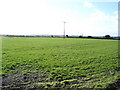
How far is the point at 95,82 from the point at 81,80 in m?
0.67

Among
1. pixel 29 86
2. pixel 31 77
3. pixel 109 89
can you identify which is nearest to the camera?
pixel 109 89

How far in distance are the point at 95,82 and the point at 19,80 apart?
3.71m

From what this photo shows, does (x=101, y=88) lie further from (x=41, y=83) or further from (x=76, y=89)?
(x=41, y=83)

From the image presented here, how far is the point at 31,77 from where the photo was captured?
5820mm

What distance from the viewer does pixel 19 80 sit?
5418mm

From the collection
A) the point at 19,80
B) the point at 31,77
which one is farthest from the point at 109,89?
the point at 19,80

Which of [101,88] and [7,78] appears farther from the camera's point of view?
[7,78]

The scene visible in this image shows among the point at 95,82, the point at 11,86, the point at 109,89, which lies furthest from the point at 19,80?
the point at 109,89

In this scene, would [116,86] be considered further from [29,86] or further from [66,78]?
[29,86]

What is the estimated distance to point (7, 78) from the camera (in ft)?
18.5

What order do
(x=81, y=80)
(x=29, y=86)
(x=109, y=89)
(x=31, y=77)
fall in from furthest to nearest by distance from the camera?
1. (x=31, y=77)
2. (x=81, y=80)
3. (x=29, y=86)
4. (x=109, y=89)

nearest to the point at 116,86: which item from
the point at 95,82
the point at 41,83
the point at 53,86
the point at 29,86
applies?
the point at 95,82

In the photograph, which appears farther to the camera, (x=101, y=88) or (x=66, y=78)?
(x=66, y=78)

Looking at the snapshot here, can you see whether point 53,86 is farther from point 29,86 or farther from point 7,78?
point 7,78
